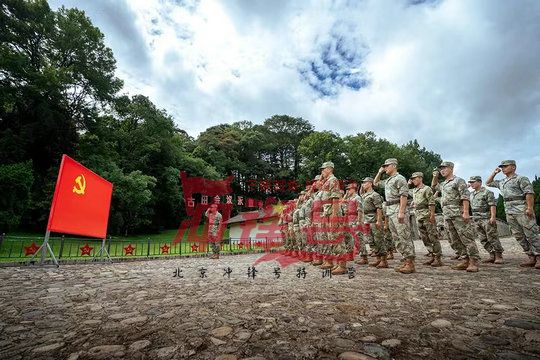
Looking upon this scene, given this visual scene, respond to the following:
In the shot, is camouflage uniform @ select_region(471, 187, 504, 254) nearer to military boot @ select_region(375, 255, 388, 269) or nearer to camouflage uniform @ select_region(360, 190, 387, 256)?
camouflage uniform @ select_region(360, 190, 387, 256)

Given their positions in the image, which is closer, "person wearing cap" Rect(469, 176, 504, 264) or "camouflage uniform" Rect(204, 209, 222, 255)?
"person wearing cap" Rect(469, 176, 504, 264)

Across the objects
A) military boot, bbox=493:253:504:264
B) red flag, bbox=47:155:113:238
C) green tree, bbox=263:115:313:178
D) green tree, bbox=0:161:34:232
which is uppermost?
green tree, bbox=263:115:313:178

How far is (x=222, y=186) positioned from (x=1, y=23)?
29.1 m

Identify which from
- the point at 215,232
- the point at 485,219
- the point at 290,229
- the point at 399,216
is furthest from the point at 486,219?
the point at 215,232

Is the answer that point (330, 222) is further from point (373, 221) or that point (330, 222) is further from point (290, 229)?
point (290, 229)

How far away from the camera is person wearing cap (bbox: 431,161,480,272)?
5.86m

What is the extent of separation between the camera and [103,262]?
973cm

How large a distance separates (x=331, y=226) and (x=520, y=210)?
4368mm

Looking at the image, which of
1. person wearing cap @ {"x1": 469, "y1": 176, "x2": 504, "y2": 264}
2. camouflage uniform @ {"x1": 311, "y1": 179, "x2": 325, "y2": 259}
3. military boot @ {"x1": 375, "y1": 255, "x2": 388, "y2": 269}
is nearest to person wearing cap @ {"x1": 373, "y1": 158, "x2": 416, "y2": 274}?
military boot @ {"x1": 375, "y1": 255, "x2": 388, "y2": 269}

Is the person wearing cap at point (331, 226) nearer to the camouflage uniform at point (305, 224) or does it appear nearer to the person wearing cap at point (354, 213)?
the person wearing cap at point (354, 213)

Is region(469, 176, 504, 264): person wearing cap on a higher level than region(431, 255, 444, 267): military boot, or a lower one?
higher

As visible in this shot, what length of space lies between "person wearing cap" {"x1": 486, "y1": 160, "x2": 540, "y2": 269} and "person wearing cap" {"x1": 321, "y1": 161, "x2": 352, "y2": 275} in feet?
13.0

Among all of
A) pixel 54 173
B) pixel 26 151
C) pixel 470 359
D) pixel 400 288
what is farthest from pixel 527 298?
pixel 26 151

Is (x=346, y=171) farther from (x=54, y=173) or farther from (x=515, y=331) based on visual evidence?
(x=515, y=331)
